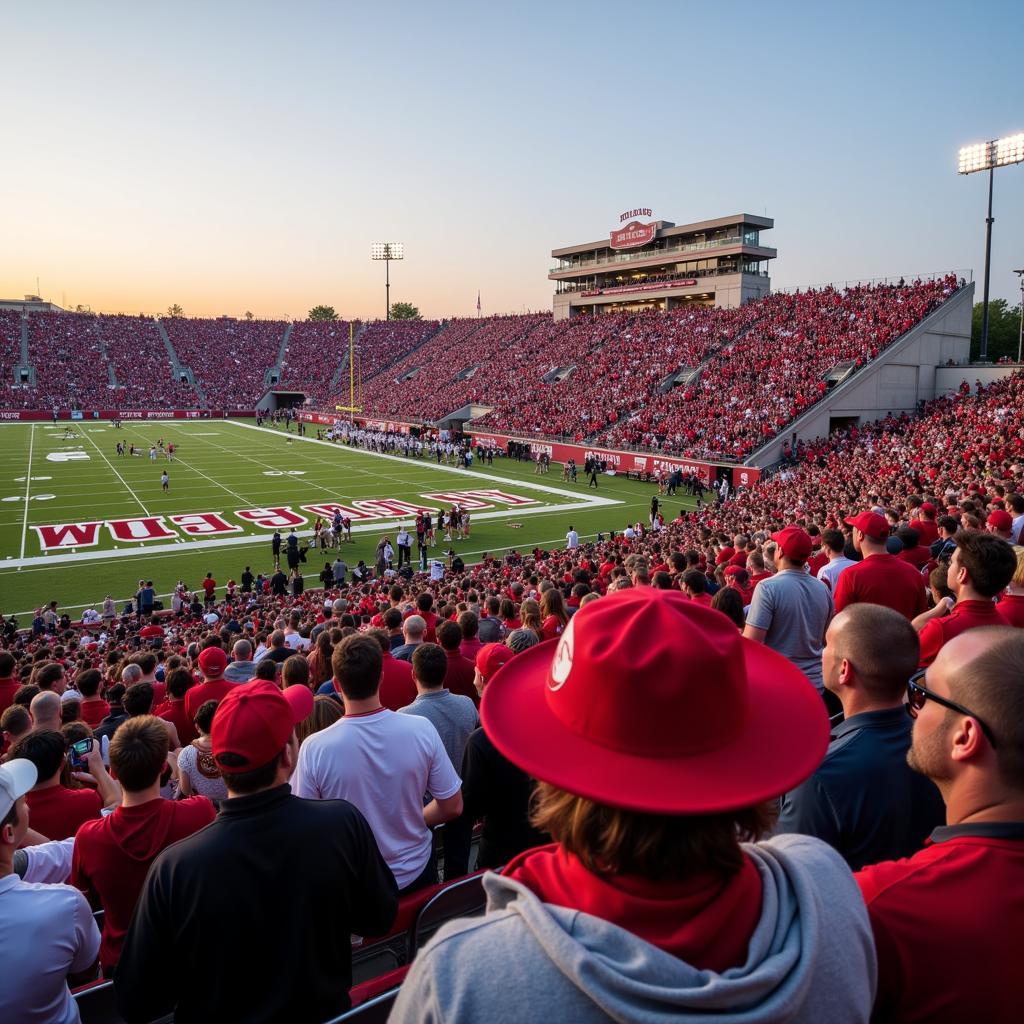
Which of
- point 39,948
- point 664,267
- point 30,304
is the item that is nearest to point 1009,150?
point 664,267

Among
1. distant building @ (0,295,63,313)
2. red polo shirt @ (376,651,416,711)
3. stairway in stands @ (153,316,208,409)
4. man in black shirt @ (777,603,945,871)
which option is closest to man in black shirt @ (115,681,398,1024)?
man in black shirt @ (777,603,945,871)

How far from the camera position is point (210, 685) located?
661 cm

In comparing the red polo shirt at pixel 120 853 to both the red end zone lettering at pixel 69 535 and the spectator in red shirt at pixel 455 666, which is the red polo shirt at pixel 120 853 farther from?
the red end zone lettering at pixel 69 535

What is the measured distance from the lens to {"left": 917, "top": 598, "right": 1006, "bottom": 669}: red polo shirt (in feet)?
14.6

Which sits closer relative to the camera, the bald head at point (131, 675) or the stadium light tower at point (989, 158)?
the bald head at point (131, 675)

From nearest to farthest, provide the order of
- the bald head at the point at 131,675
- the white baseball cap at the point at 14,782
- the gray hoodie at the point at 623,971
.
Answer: the gray hoodie at the point at 623,971 < the white baseball cap at the point at 14,782 < the bald head at the point at 131,675

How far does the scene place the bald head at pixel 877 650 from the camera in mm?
2871

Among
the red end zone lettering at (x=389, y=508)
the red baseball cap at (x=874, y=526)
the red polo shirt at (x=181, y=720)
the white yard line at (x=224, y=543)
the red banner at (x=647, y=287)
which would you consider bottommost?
the white yard line at (x=224, y=543)

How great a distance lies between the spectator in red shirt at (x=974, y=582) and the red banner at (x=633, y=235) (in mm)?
62062

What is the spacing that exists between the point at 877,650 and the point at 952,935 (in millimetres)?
1351

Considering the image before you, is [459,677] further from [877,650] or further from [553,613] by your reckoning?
[877,650]

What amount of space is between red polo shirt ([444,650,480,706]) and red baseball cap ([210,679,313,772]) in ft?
10.4

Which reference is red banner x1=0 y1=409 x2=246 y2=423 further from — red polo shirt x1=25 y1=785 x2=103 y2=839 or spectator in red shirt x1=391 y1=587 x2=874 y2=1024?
spectator in red shirt x1=391 y1=587 x2=874 y2=1024

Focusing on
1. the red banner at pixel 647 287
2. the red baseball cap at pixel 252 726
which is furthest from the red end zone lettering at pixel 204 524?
the red banner at pixel 647 287
